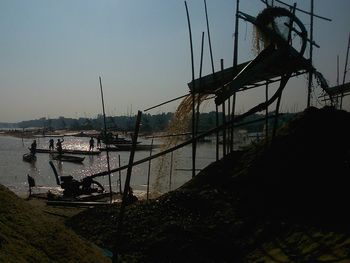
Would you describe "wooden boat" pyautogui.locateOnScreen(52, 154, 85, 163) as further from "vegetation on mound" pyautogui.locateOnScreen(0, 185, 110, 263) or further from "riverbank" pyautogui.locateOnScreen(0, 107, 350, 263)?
"vegetation on mound" pyautogui.locateOnScreen(0, 185, 110, 263)

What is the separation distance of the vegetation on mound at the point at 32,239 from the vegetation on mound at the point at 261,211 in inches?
85.0

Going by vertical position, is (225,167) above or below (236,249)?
above

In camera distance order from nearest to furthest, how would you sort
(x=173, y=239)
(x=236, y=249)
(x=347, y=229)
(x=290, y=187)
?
(x=347, y=229) < (x=236, y=249) < (x=173, y=239) < (x=290, y=187)

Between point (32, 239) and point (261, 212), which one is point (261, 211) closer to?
point (261, 212)

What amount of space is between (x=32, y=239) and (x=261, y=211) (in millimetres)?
4348

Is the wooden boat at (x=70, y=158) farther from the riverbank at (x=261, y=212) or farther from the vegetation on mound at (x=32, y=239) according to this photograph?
the vegetation on mound at (x=32, y=239)

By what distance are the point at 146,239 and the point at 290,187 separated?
2.83 meters

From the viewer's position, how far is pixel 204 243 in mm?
6926

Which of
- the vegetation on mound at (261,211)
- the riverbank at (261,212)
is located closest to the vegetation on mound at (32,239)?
the riverbank at (261,212)

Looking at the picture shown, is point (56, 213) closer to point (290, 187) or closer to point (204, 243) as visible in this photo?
point (204, 243)

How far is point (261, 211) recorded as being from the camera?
24.5 feet

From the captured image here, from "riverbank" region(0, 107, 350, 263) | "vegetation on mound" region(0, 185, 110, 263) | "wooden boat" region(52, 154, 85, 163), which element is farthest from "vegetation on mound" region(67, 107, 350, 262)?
"wooden boat" region(52, 154, 85, 163)

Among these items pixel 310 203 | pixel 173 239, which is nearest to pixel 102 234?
pixel 173 239

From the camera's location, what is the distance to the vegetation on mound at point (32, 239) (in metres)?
4.08
